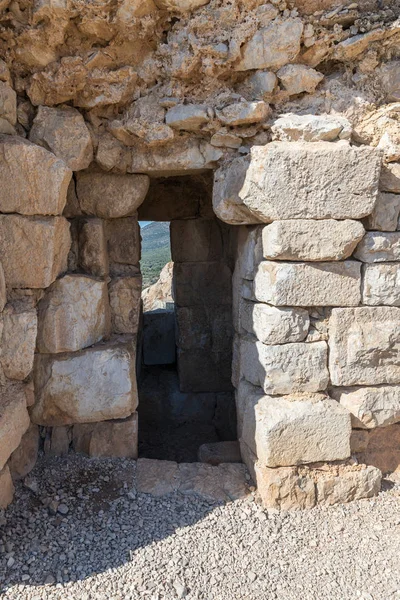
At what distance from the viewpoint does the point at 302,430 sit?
2.90m

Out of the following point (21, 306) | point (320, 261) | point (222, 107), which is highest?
point (222, 107)

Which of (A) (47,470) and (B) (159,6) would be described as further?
(A) (47,470)

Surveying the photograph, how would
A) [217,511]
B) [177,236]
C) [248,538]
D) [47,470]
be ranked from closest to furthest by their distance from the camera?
1. [248,538]
2. [217,511]
3. [47,470]
4. [177,236]

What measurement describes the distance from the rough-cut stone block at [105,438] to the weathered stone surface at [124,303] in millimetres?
732

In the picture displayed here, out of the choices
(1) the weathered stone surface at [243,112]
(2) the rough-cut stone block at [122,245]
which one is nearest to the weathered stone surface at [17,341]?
(2) the rough-cut stone block at [122,245]

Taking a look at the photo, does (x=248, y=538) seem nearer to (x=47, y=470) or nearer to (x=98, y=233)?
(x=47, y=470)

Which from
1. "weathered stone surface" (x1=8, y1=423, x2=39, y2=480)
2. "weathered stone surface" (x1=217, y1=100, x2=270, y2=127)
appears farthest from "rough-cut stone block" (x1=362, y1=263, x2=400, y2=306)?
"weathered stone surface" (x1=8, y1=423, x2=39, y2=480)

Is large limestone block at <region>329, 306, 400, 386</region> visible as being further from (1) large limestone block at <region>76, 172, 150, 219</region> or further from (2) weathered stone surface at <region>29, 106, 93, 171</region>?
(2) weathered stone surface at <region>29, 106, 93, 171</region>

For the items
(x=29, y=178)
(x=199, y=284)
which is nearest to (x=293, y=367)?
(x=29, y=178)

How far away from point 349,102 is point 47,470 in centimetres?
326

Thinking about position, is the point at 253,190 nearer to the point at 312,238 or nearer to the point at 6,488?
the point at 312,238

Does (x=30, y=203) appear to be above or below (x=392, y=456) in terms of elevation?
above

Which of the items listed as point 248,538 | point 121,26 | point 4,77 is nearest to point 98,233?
point 4,77

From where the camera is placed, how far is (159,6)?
2.85 metres
